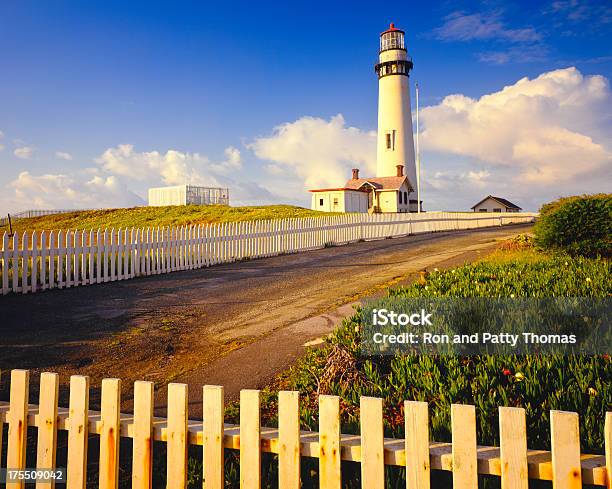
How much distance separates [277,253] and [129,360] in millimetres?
11766

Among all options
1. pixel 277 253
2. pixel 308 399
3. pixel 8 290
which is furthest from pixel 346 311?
pixel 277 253

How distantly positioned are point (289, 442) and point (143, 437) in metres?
0.86

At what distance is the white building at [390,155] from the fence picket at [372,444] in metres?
44.0

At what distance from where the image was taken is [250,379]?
437 cm

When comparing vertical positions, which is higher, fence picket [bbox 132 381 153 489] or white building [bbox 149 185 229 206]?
white building [bbox 149 185 229 206]

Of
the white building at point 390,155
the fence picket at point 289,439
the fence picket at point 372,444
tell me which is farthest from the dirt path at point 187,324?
the white building at point 390,155

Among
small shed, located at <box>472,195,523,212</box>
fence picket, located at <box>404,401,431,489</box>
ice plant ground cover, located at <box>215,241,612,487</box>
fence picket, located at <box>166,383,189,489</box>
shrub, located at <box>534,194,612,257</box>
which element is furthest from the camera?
small shed, located at <box>472,195,523,212</box>

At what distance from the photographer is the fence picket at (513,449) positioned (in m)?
1.98

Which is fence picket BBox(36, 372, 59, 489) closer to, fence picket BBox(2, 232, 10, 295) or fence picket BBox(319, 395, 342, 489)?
fence picket BBox(319, 395, 342, 489)

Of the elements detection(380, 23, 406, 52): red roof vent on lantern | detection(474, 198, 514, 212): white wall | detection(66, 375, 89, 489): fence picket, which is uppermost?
detection(380, 23, 406, 52): red roof vent on lantern

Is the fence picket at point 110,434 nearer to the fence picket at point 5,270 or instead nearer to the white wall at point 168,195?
the fence picket at point 5,270

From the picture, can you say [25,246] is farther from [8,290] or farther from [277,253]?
[277,253]

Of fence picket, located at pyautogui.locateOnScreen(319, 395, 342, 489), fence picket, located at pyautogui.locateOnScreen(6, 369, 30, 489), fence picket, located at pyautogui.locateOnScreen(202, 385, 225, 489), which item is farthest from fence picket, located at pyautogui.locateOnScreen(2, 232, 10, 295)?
fence picket, located at pyautogui.locateOnScreen(319, 395, 342, 489)

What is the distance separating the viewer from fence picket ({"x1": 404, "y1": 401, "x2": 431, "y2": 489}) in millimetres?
2086
